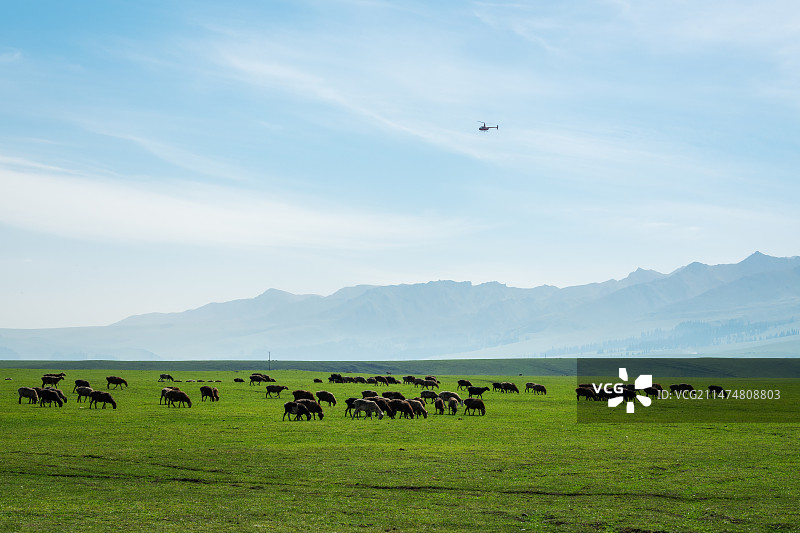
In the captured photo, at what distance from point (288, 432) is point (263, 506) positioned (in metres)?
17.6

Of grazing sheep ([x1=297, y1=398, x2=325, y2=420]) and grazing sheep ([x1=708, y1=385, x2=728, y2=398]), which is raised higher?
grazing sheep ([x1=297, y1=398, x2=325, y2=420])

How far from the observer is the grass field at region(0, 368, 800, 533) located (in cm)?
1888

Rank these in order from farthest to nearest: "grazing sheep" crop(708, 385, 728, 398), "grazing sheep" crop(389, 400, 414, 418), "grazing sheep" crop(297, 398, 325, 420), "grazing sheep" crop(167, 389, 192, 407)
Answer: "grazing sheep" crop(708, 385, 728, 398) < "grazing sheep" crop(167, 389, 192, 407) < "grazing sheep" crop(389, 400, 414, 418) < "grazing sheep" crop(297, 398, 325, 420)

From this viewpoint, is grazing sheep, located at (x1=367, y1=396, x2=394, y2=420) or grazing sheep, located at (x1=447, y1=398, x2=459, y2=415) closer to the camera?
grazing sheep, located at (x1=367, y1=396, x2=394, y2=420)

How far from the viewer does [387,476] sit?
82.1 ft

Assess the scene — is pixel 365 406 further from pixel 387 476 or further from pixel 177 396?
pixel 387 476

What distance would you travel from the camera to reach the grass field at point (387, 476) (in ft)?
61.9

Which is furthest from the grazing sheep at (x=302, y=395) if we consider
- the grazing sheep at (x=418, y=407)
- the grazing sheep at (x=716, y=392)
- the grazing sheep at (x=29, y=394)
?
the grazing sheep at (x=716, y=392)

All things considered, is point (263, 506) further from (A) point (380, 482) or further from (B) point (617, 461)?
(B) point (617, 461)

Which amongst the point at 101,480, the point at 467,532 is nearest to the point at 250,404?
the point at 101,480

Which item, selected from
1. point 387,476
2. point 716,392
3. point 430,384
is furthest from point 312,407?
point 716,392

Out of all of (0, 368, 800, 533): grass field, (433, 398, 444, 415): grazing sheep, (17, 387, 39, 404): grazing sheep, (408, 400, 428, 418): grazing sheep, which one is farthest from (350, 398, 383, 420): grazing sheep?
(17, 387, 39, 404): grazing sheep

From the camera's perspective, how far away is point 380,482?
2402 cm

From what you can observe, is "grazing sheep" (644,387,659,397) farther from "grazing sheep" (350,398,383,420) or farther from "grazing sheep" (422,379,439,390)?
"grazing sheep" (350,398,383,420)
